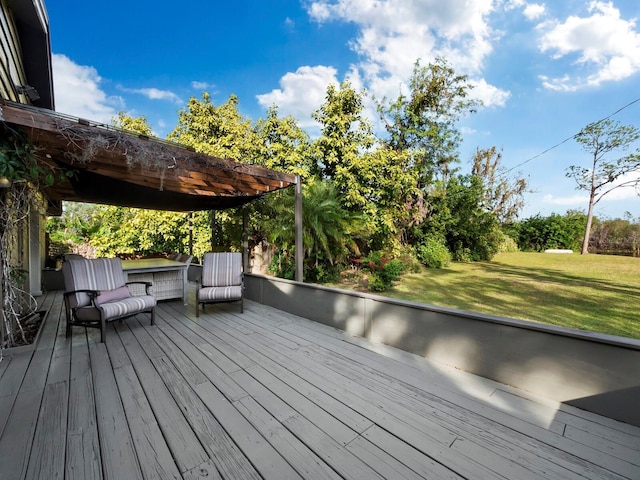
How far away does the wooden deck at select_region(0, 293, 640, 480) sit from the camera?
1300mm

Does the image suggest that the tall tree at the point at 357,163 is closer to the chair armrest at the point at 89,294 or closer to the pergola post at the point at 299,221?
the pergola post at the point at 299,221

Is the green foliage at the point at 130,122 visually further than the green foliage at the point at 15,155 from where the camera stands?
Yes

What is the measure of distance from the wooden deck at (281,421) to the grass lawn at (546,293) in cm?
285

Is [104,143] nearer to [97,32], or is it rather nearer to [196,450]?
[196,450]

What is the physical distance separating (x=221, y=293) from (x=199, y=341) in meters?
1.12

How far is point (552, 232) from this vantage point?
16.0 m

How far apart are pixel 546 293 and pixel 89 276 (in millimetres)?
7932

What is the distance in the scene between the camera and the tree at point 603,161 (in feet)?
39.1

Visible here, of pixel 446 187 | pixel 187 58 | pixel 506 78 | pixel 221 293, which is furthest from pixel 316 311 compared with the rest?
pixel 506 78

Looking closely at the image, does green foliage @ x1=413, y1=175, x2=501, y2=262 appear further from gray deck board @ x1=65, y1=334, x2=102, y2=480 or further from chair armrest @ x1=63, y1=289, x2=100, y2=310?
gray deck board @ x1=65, y1=334, x2=102, y2=480

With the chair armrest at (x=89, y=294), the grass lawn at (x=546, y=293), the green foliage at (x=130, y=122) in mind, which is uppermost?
the green foliage at (x=130, y=122)

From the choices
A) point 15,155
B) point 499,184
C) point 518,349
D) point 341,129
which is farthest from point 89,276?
point 499,184

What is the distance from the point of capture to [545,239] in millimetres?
16234

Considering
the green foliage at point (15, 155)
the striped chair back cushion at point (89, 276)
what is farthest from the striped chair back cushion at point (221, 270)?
the green foliage at point (15, 155)
